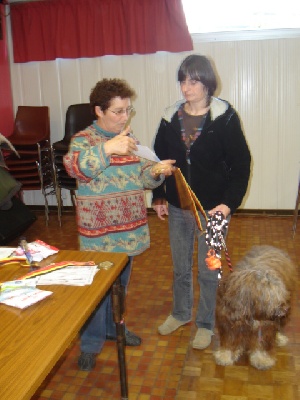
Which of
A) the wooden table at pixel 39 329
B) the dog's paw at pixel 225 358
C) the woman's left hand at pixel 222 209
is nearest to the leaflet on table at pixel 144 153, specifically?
the woman's left hand at pixel 222 209

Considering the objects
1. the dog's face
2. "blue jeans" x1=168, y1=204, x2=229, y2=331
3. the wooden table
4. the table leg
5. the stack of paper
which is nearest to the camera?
the wooden table

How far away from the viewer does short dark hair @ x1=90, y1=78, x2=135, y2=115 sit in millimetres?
1944

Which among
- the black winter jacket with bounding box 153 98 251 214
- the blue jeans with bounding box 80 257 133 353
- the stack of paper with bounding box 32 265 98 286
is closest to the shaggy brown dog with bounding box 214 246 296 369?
the black winter jacket with bounding box 153 98 251 214

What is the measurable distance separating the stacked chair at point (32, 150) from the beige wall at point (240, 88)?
298 mm

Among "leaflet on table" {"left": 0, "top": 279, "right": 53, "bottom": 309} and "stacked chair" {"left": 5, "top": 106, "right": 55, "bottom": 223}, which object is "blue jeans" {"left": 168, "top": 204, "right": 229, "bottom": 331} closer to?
"leaflet on table" {"left": 0, "top": 279, "right": 53, "bottom": 309}

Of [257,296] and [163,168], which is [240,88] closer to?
[163,168]

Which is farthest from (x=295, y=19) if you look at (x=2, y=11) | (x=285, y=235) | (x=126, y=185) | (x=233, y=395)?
(x=233, y=395)

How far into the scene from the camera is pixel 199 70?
200 centimetres

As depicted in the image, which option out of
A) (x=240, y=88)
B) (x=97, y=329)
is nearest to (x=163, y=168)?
(x=97, y=329)

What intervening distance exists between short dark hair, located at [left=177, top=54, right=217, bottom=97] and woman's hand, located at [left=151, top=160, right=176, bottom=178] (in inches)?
15.3

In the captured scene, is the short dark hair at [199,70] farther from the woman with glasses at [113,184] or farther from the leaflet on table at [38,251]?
the leaflet on table at [38,251]

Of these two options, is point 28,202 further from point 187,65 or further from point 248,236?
point 187,65

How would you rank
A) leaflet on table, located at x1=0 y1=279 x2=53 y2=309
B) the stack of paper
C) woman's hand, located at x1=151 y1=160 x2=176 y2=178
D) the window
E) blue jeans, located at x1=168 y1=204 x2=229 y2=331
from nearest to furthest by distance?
1. leaflet on table, located at x1=0 y1=279 x2=53 y2=309
2. the stack of paper
3. woman's hand, located at x1=151 y1=160 x2=176 y2=178
4. blue jeans, located at x1=168 y1=204 x2=229 y2=331
5. the window

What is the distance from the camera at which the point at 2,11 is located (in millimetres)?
4750
